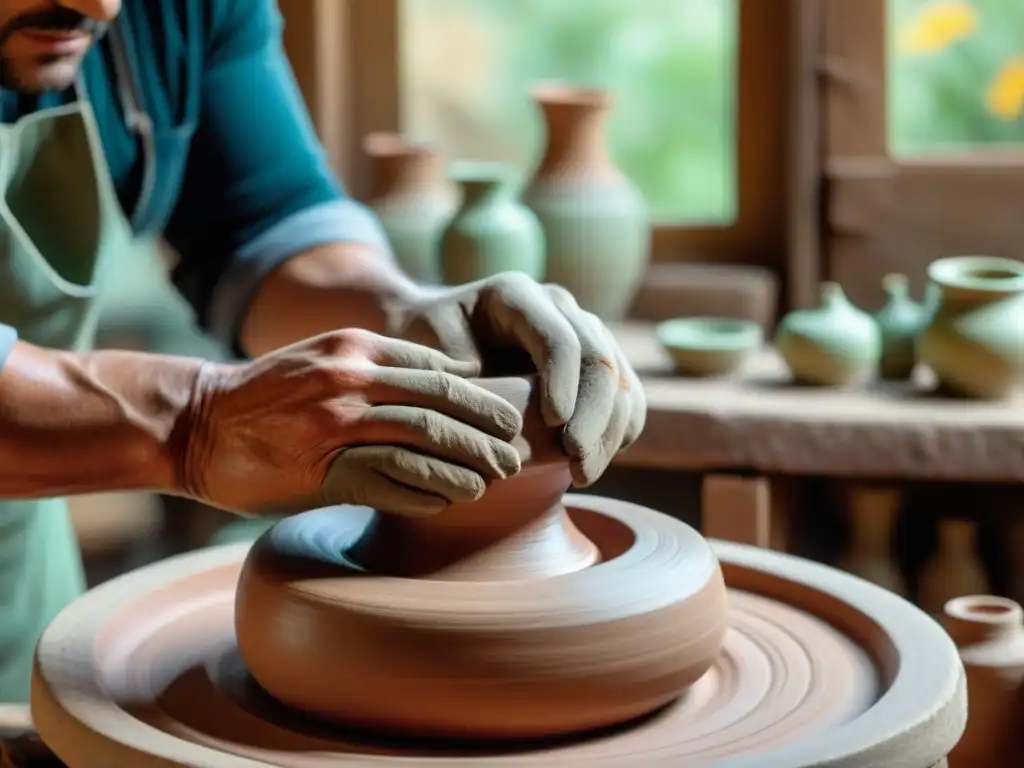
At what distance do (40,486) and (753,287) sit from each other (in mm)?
2109

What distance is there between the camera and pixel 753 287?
10.7 feet

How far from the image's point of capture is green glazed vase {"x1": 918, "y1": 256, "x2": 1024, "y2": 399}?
2.59 metres

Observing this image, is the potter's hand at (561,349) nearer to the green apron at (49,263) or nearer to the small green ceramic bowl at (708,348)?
the green apron at (49,263)

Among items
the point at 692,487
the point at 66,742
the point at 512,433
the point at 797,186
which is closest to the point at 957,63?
the point at 797,186

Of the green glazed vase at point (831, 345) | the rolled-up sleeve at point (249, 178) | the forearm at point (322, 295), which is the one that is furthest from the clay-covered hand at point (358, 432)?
the green glazed vase at point (831, 345)

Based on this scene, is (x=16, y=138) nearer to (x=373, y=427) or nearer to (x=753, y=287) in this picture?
(x=373, y=427)

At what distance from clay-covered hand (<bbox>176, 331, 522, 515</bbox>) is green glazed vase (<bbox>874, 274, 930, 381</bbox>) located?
5.50 ft

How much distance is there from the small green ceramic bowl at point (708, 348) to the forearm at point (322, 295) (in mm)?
891

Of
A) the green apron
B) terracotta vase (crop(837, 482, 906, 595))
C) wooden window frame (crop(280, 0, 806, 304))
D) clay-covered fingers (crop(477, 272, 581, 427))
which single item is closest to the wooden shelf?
terracotta vase (crop(837, 482, 906, 595))

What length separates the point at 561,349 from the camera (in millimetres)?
1348

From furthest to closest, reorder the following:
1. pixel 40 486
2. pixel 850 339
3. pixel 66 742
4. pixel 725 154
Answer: pixel 725 154, pixel 850 339, pixel 40 486, pixel 66 742

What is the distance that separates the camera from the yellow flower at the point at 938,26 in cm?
323

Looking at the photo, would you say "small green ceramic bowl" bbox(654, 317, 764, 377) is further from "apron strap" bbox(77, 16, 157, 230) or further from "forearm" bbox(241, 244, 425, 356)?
"apron strap" bbox(77, 16, 157, 230)

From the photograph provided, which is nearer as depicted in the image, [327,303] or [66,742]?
[66,742]
